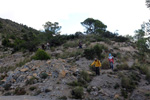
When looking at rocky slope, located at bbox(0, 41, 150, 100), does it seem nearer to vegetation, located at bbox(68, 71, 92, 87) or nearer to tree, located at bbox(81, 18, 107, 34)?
vegetation, located at bbox(68, 71, 92, 87)

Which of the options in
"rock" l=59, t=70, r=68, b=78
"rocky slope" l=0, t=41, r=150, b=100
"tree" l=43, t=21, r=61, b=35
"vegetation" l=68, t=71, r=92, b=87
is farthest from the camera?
"tree" l=43, t=21, r=61, b=35

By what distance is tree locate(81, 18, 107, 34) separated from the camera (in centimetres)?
4747

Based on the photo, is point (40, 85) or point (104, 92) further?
point (40, 85)

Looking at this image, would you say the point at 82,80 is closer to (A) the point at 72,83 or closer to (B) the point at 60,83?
(A) the point at 72,83

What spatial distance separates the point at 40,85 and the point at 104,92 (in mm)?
4246

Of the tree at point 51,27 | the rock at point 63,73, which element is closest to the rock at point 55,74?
the rock at point 63,73

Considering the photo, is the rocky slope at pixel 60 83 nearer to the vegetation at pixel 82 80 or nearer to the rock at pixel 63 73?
the rock at pixel 63 73

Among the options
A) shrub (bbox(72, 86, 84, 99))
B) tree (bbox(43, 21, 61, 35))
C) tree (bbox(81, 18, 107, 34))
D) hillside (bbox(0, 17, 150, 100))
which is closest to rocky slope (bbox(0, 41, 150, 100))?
hillside (bbox(0, 17, 150, 100))

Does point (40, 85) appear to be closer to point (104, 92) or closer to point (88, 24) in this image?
point (104, 92)

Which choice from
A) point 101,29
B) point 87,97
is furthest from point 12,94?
point 101,29

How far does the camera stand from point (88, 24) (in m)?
51.7

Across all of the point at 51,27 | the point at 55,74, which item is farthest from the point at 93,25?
the point at 55,74

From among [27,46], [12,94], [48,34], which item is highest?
[48,34]

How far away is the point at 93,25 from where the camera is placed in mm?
50219
